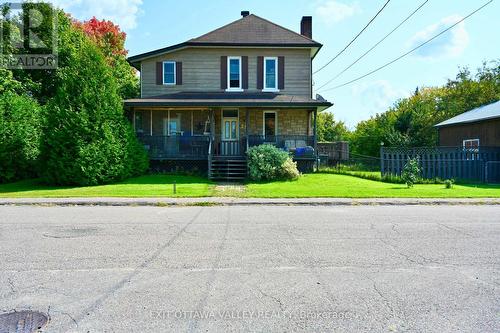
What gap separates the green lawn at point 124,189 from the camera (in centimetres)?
1440

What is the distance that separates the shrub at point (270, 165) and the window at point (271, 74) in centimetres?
671

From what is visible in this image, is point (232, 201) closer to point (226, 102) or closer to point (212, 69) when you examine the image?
point (226, 102)

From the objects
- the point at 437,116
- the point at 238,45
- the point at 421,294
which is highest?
the point at 238,45

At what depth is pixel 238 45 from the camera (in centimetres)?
2372

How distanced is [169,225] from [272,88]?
17.0 meters

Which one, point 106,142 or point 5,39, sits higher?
point 5,39

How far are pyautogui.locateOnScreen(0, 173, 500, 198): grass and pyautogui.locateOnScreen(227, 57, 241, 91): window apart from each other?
324 inches

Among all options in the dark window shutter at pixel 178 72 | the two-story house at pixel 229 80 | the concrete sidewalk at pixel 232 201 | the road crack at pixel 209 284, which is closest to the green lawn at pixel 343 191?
the concrete sidewalk at pixel 232 201

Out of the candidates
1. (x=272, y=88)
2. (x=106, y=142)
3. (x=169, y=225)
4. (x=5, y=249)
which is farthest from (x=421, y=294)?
(x=272, y=88)

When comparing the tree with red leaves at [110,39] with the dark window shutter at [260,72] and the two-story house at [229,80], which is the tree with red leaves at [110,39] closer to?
the two-story house at [229,80]

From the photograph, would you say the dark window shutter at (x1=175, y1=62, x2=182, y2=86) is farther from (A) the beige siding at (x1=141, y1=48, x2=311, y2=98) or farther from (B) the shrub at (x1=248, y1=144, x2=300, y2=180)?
(B) the shrub at (x1=248, y1=144, x2=300, y2=180)

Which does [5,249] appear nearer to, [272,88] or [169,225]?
[169,225]

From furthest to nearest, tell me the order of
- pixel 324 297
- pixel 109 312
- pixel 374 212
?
1. pixel 374 212
2. pixel 324 297
3. pixel 109 312

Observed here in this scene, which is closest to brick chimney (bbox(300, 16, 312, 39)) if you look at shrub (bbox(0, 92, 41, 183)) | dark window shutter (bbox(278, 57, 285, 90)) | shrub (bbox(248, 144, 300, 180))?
dark window shutter (bbox(278, 57, 285, 90))
